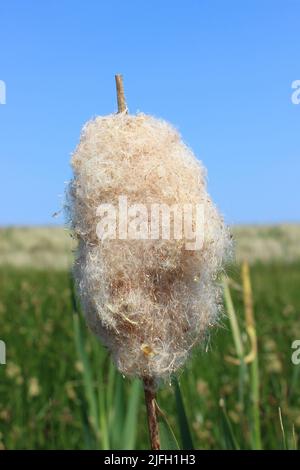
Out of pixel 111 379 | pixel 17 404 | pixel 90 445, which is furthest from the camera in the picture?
pixel 17 404

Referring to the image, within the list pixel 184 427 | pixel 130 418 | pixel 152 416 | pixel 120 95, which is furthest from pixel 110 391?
pixel 120 95

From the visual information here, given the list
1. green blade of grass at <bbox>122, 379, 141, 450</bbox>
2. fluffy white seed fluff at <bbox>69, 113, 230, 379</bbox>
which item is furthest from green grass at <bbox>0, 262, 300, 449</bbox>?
fluffy white seed fluff at <bbox>69, 113, 230, 379</bbox>

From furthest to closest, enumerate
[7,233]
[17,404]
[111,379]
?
[7,233] → [17,404] → [111,379]

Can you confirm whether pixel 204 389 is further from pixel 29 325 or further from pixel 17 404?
pixel 29 325

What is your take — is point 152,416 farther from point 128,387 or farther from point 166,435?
point 128,387

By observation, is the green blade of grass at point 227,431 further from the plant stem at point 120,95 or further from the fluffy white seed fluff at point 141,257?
the plant stem at point 120,95

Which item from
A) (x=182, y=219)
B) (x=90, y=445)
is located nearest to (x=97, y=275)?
(x=182, y=219)

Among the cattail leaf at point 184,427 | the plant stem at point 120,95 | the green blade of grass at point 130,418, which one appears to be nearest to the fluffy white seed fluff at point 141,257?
the plant stem at point 120,95
